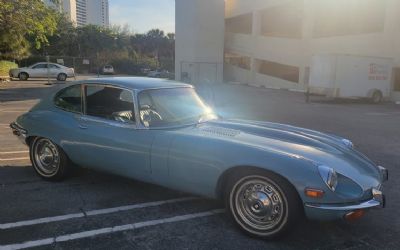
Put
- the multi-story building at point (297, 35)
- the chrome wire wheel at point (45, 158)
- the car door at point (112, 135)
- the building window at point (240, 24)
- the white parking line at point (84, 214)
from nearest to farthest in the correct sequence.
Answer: the white parking line at point (84, 214) < the car door at point (112, 135) < the chrome wire wheel at point (45, 158) < the multi-story building at point (297, 35) < the building window at point (240, 24)

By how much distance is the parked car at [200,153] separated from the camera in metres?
3.57

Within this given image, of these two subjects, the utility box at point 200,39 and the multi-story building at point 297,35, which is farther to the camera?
the utility box at point 200,39

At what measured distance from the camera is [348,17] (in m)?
27.8

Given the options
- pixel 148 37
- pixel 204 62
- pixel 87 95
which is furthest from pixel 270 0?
pixel 148 37

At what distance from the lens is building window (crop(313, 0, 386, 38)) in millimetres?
25422

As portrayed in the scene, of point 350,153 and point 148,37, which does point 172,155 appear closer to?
point 350,153

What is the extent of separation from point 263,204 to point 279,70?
33.4m

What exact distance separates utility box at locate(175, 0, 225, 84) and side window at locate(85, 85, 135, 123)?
35.2 m

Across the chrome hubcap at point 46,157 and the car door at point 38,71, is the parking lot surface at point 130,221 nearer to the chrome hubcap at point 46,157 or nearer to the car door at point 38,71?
the chrome hubcap at point 46,157

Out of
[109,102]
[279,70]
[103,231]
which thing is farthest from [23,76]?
[103,231]

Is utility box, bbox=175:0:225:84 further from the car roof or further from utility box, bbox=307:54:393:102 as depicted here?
the car roof

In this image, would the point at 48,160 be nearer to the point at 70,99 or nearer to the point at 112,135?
the point at 70,99

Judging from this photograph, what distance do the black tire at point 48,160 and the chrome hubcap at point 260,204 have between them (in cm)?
256

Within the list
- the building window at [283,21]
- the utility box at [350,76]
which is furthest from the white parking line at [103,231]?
the building window at [283,21]
